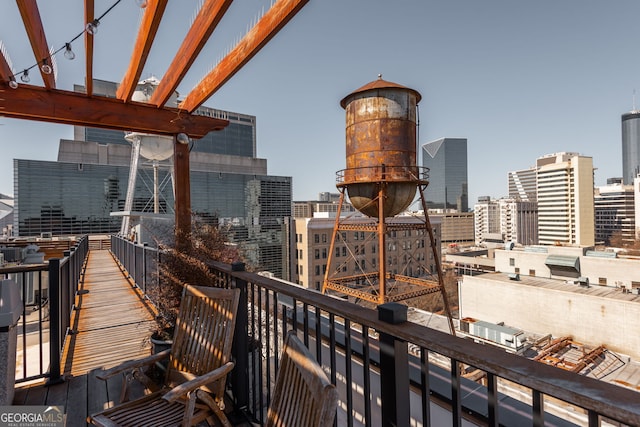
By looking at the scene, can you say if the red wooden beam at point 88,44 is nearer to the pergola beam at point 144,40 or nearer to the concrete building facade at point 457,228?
the pergola beam at point 144,40

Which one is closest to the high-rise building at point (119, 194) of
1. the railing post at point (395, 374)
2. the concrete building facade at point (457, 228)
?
the railing post at point (395, 374)

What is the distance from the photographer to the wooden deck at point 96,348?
283 centimetres

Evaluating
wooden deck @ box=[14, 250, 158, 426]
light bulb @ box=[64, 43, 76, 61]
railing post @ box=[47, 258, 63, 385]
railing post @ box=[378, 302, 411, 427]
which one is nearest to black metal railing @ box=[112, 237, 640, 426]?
railing post @ box=[378, 302, 411, 427]

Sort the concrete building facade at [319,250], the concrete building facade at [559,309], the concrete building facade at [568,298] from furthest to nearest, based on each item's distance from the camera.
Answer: the concrete building facade at [319,250] < the concrete building facade at [568,298] < the concrete building facade at [559,309]

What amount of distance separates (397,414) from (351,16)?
21.3 ft

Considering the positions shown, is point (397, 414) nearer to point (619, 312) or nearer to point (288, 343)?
point (288, 343)

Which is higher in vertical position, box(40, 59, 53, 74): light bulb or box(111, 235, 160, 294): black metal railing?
box(40, 59, 53, 74): light bulb

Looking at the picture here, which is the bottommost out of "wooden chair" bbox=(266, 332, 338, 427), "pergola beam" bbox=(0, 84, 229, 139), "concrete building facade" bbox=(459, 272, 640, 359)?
"concrete building facade" bbox=(459, 272, 640, 359)

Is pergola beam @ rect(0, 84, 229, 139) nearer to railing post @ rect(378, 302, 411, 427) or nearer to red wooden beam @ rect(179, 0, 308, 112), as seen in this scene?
red wooden beam @ rect(179, 0, 308, 112)

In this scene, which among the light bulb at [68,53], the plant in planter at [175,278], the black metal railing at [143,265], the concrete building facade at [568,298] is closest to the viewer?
the light bulb at [68,53]

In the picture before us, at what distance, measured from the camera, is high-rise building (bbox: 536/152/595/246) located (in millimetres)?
56281

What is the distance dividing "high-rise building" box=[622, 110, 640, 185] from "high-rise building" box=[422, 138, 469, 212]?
103 m

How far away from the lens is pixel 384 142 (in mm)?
9609

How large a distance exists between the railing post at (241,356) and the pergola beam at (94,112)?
2.89m
